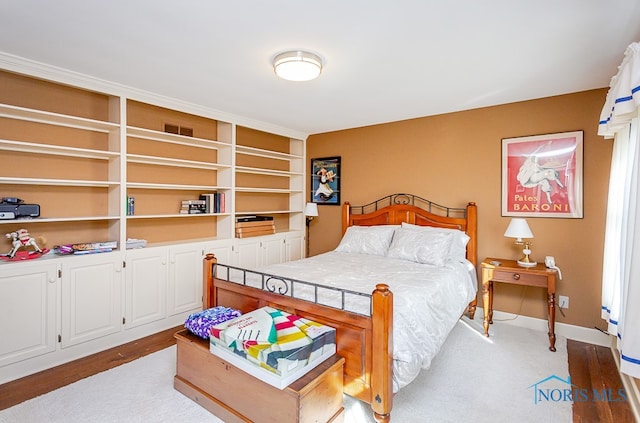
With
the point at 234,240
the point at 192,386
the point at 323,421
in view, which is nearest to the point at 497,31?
the point at 323,421

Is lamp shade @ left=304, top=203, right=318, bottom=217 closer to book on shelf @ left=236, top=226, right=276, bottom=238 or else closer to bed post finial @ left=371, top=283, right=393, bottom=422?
book on shelf @ left=236, top=226, right=276, bottom=238

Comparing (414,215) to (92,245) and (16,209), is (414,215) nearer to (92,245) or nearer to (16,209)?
(92,245)

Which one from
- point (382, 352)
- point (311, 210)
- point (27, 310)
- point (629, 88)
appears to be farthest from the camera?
point (311, 210)

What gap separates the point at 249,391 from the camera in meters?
1.78

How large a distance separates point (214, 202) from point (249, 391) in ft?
8.52

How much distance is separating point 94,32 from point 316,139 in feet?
10.8

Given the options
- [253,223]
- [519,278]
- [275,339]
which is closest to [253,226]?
[253,223]

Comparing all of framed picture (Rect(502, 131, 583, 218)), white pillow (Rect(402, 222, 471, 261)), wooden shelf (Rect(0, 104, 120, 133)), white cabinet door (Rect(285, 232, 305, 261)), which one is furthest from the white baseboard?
wooden shelf (Rect(0, 104, 120, 133))

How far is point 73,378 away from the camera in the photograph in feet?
7.85

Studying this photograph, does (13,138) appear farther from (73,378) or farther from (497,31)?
(497,31)

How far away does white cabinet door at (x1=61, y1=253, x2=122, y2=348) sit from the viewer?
264cm

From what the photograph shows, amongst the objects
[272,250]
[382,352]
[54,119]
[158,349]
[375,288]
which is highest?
[54,119]

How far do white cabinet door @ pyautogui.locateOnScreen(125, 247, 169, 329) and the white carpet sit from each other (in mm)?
529

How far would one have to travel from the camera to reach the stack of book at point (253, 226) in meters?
4.08
